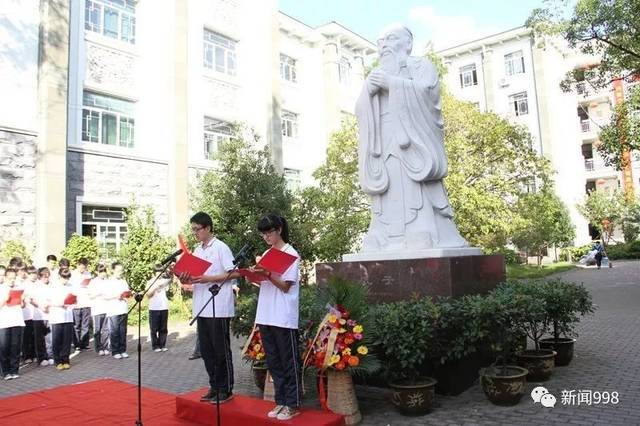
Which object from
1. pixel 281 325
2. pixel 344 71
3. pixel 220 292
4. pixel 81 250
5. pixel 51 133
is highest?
pixel 344 71

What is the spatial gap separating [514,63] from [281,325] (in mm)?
32537

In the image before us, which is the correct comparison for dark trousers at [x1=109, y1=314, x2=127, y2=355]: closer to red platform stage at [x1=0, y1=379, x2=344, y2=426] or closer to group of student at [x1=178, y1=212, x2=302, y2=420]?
red platform stage at [x1=0, y1=379, x2=344, y2=426]

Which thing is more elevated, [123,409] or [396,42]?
[396,42]

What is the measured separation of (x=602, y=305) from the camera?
494 inches

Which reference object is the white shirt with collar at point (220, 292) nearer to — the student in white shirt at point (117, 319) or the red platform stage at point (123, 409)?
the red platform stage at point (123, 409)

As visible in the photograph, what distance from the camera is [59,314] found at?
8.09 m

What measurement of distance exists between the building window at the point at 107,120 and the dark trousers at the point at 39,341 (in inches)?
297

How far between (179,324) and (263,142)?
9565mm

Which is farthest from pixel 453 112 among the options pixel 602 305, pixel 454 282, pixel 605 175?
pixel 605 175

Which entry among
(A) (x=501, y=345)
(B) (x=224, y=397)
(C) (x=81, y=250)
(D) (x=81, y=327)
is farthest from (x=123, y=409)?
(C) (x=81, y=250)

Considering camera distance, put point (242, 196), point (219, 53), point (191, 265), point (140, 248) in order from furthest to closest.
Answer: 1. point (219, 53)
2. point (140, 248)
3. point (242, 196)
4. point (191, 265)

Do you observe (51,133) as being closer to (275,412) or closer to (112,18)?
(112,18)

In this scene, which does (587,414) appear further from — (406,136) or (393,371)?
(406,136)

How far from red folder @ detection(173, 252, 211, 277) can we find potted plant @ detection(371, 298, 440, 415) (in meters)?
1.59
